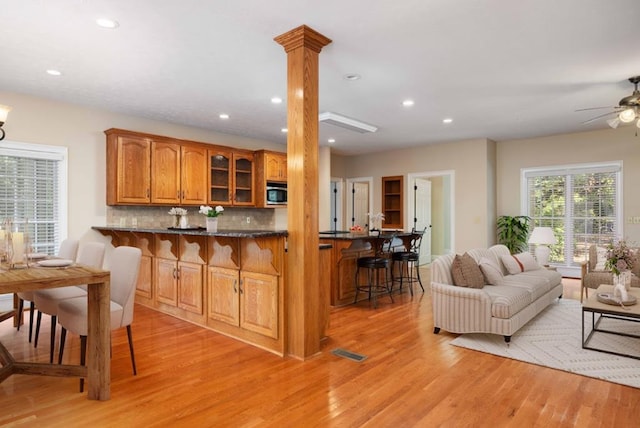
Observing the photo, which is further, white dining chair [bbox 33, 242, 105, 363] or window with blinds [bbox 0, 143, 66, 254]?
window with blinds [bbox 0, 143, 66, 254]

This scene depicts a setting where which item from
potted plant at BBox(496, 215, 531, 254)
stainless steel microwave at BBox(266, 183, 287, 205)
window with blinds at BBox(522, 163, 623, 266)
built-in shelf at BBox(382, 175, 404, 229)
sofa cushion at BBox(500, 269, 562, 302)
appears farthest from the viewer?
built-in shelf at BBox(382, 175, 404, 229)

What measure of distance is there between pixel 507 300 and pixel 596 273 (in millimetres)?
2469

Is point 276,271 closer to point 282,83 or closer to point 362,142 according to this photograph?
point 282,83

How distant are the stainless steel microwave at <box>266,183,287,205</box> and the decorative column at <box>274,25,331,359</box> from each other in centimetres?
378

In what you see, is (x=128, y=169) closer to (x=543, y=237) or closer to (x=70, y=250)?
(x=70, y=250)

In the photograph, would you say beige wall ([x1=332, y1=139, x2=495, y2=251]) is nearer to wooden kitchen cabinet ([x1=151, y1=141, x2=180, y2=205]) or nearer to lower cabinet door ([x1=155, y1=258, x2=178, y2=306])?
wooden kitchen cabinet ([x1=151, y1=141, x2=180, y2=205])

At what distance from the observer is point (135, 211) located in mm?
5754

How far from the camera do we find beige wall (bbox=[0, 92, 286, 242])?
4688 millimetres

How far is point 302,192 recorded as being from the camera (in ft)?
10.3

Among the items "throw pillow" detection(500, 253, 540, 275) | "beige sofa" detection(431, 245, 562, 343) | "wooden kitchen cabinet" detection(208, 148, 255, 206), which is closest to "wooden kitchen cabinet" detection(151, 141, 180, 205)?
"wooden kitchen cabinet" detection(208, 148, 255, 206)

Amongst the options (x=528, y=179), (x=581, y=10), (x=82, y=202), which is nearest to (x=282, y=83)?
Result: (x=581, y=10)

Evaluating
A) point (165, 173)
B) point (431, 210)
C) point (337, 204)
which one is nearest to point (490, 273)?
point (165, 173)

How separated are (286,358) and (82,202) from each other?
3.81 m

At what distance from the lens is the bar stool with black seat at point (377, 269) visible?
501cm
